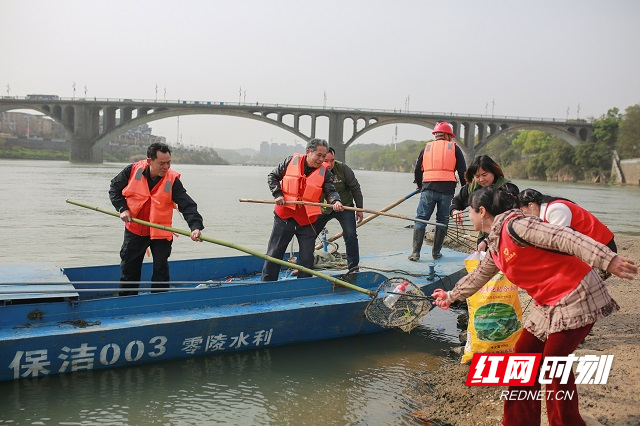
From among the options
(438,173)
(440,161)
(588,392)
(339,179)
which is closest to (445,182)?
(438,173)

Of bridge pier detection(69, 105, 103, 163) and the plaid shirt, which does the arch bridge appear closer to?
bridge pier detection(69, 105, 103, 163)

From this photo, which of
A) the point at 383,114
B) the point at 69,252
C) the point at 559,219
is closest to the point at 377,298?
the point at 559,219

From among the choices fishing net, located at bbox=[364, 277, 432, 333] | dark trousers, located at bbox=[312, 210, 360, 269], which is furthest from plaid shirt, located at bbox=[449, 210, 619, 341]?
dark trousers, located at bbox=[312, 210, 360, 269]

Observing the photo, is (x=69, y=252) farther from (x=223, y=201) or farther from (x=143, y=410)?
(x=223, y=201)

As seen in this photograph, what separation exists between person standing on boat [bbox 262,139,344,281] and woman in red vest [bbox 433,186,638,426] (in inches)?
134

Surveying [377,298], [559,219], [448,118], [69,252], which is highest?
[448,118]

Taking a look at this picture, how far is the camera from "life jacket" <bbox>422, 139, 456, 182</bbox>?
777cm

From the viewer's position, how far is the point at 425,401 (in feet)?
16.0

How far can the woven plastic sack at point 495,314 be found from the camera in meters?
4.92

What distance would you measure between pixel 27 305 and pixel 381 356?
131 inches

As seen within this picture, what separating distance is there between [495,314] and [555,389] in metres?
1.94

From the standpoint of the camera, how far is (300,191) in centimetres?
652
